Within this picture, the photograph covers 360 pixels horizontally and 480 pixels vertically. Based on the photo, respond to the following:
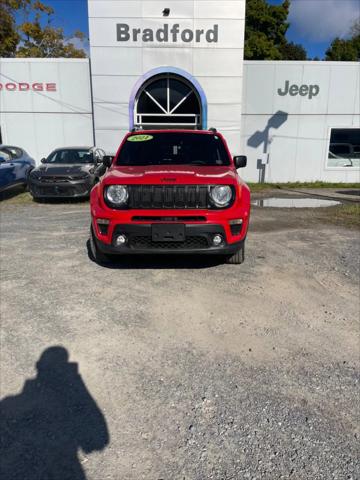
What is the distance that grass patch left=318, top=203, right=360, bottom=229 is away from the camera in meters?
7.78

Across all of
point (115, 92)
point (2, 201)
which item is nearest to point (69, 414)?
point (2, 201)

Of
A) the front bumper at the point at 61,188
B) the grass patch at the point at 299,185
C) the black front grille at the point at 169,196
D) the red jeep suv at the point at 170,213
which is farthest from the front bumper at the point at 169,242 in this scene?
the grass patch at the point at 299,185

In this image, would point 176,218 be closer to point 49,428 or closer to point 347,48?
point 49,428

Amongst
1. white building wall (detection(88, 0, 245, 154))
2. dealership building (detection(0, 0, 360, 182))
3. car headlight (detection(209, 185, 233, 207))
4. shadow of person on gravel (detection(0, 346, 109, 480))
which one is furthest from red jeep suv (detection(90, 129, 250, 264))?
white building wall (detection(88, 0, 245, 154))

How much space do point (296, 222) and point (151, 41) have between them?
992cm

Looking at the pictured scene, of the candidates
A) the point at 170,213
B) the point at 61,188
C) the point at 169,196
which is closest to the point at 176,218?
the point at 170,213

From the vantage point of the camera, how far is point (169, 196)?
414 centimetres

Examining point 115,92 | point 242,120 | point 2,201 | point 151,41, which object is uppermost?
point 151,41

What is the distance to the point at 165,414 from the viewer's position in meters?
2.30

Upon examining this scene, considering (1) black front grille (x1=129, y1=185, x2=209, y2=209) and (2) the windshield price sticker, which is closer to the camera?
(1) black front grille (x1=129, y1=185, x2=209, y2=209)

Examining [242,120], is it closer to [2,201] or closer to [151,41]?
[151,41]

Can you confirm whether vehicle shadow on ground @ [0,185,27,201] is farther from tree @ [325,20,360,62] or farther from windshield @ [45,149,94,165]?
tree @ [325,20,360,62]

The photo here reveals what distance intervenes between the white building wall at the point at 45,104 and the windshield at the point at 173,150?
10785 mm

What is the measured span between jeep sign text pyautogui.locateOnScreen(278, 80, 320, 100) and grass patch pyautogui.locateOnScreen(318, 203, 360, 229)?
7.20 m
